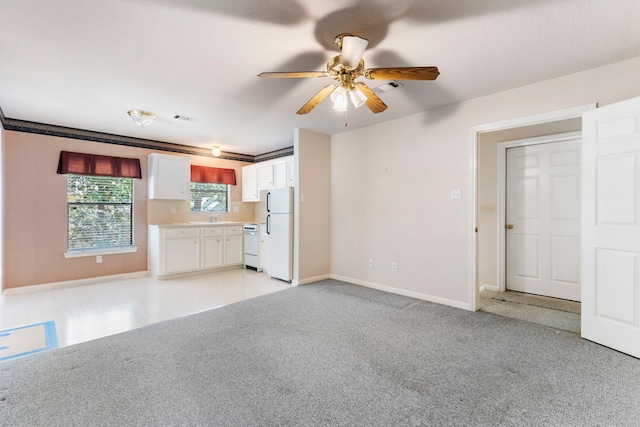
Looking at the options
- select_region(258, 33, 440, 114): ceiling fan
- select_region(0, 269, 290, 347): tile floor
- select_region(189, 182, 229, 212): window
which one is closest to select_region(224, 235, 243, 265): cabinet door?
select_region(0, 269, 290, 347): tile floor

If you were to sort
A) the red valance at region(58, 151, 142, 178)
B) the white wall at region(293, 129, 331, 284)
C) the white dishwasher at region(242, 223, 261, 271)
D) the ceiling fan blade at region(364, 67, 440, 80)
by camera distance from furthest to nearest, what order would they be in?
the white dishwasher at region(242, 223, 261, 271), the white wall at region(293, 129, 331, 284), the red valance at region(58, 151, 142, 178), the ceiling fan blade at region(364, 67, 440, 80)

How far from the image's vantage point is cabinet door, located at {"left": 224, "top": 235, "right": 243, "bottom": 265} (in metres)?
5.57

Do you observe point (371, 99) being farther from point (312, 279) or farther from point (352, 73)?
point (312, 279)

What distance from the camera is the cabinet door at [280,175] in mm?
5330

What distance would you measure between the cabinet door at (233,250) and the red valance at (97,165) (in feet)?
6.06

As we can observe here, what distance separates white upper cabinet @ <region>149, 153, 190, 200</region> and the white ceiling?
157cm

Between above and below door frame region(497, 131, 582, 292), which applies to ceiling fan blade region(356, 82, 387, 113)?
above

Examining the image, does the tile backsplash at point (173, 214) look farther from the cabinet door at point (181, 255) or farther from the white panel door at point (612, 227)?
the white panel door at point (612, 227)

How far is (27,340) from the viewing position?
8.55ft

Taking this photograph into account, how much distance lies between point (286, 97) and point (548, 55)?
7.64 ft

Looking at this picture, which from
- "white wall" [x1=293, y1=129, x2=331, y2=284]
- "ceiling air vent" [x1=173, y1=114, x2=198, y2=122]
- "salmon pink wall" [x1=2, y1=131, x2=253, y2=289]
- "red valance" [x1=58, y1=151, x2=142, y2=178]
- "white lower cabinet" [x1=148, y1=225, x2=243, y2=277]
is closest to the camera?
"ceiling air vent" [x1=173, y1=114, x2=198, y2=122]

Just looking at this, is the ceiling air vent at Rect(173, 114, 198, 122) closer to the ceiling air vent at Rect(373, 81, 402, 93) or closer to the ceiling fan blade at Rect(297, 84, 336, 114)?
the ceiling fan blade at Rect(297, 84, 336, 114)

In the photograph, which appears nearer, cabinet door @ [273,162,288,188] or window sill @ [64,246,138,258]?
window sill @ [64,246,138,258]

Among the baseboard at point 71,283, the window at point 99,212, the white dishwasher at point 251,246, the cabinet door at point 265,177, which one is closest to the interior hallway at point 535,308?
the white dishwasher at point 251,246
